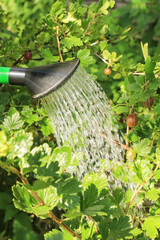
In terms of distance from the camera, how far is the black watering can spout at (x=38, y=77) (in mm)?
994

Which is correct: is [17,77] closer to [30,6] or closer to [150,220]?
[150,220]

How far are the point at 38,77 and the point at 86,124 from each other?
1.76 feet

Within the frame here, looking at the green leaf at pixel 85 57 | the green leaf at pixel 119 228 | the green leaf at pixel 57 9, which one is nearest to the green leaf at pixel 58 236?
the green leaf at pixel 119 228

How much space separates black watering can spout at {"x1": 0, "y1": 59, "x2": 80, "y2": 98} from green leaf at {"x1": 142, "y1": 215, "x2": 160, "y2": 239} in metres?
0.59

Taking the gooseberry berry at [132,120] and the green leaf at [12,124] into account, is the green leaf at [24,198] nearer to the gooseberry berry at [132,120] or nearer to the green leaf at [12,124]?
the green leaf at [12,124]

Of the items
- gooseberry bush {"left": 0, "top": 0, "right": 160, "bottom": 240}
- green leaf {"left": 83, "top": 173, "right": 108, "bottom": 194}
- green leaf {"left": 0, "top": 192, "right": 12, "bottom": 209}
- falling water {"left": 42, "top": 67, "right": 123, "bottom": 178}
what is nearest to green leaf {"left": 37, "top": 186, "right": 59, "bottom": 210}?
gooseberry bush {"left": 0, "top": 0, "right": 160, "bottom": 240}

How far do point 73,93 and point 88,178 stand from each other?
0.51m

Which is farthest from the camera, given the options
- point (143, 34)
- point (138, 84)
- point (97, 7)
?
point (143, 34)

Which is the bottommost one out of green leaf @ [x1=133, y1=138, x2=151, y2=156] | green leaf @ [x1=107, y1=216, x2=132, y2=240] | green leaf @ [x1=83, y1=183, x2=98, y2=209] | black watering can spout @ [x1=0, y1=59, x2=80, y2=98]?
green leaf @ [x1=107, y1=216, x2=132, y2=240]

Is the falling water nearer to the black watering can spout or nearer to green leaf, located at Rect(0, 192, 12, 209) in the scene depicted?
the black watering can spout

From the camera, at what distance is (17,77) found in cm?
100

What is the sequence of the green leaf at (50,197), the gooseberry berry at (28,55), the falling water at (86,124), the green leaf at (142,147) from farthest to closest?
the gooseberry berry at (28,55), the falling water at (86,124), the green leaf at (142,147), the green leaf at (50,197)

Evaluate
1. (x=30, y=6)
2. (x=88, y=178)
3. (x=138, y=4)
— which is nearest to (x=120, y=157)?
(x=88, y=178)

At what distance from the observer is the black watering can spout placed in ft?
3.26
